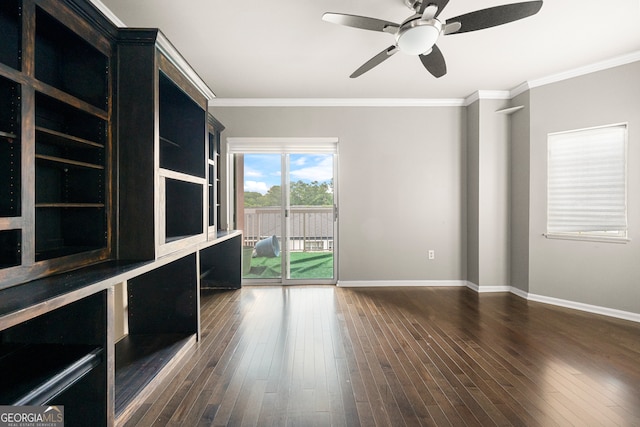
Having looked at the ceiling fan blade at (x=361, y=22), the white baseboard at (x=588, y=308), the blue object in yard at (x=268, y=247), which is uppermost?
the ceiling fan blade at (x=361, y=22)

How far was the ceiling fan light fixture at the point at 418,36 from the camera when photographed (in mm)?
1889

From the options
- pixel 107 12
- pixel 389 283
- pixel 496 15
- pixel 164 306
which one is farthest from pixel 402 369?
pixel 107 12

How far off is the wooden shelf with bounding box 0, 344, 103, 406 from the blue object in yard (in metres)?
2.83

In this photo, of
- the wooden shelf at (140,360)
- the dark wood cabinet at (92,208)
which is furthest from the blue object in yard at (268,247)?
the wooden shelf at (140,360)

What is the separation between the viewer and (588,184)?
317 cm

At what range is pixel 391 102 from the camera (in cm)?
403

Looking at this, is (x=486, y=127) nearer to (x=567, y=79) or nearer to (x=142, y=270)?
(x=567, y=79)

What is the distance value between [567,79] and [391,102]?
6.44ft

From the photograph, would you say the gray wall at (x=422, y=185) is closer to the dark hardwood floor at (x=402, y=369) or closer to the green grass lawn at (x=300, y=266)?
the green grass lawn at (x=300, y=266)

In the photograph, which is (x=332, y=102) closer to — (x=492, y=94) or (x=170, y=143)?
(x=492, y=94)

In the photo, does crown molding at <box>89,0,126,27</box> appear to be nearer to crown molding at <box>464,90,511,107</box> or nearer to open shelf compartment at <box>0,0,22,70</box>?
open shelf compartment at <box>0,0,22,70</box>

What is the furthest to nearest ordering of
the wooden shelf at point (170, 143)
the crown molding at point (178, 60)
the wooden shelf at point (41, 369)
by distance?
1. the wooden shelf at point (170, 143)
2. the crown molding at point (178, 60)
3. the wooden shelf at point (41, 369)

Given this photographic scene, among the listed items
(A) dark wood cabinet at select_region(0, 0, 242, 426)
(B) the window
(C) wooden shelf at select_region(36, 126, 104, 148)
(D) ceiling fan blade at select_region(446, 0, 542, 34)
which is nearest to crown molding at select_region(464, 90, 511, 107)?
(B) the window

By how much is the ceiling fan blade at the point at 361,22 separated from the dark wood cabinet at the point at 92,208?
111cm
